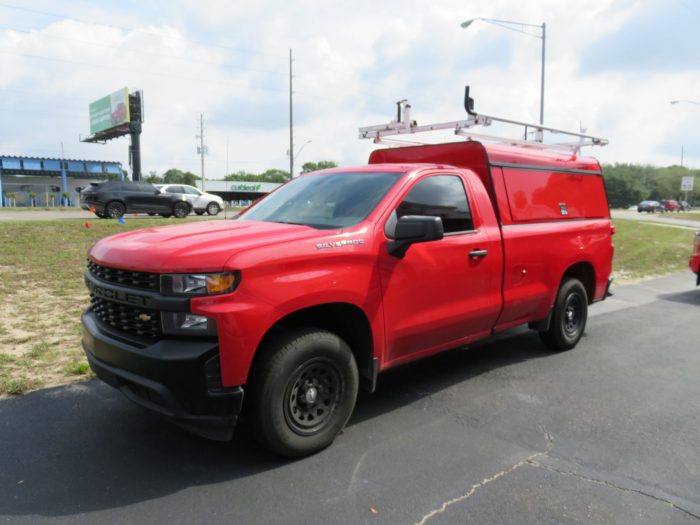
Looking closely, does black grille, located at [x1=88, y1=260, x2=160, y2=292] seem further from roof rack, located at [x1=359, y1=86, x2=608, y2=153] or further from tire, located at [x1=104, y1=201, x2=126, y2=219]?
tire, located at [x1=104, y1=201, x2=126, y2=219]

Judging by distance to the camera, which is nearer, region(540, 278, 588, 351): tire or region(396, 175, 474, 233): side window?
region(396, 175, 474, 233): side window

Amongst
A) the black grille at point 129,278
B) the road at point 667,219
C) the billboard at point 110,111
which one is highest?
the billboard at point 110,111

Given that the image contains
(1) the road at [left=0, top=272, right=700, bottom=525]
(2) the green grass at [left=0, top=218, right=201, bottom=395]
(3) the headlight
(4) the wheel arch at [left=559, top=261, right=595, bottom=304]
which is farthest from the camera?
(4) the wheel arch at [left=559, top=261, right=595, bottom=304]

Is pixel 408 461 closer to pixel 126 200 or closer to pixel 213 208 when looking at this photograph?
pixel 126 200

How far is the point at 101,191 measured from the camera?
18562 mm

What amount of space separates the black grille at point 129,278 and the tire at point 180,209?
1782 cm

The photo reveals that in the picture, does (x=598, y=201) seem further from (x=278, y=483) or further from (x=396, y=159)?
(x=278, y=483)

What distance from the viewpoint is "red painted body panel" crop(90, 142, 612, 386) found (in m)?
3.05

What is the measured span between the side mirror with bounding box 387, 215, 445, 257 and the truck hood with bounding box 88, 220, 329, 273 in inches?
20.6

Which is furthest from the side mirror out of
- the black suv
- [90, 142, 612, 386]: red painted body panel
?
the black suv

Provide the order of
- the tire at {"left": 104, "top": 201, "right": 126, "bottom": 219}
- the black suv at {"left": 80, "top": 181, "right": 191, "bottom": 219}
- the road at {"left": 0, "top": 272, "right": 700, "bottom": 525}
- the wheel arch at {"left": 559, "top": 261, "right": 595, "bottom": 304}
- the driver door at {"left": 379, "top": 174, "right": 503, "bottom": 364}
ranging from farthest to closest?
the tire at {"left": 104, "top": 201, "right": 126, "bottom": 219}
the black suv at {"left": 80, "top": 181, "right": 191, "bottom": 219}
the wheel arch at {"left": 559, "top": 261, "right": 595, "bottom": 304}
the driver door at {"left": 379, "top": 174, "right": 503, "bottom": 364}
the road at {"left": 0, "top": 272, "right": 700, "bottom": 525}

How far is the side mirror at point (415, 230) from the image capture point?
11.7ft

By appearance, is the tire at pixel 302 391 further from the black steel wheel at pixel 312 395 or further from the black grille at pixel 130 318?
the black grille at pixel 130 318

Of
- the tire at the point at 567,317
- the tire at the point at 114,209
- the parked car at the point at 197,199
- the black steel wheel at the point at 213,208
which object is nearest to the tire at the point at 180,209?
the tire at the point at 114,209
